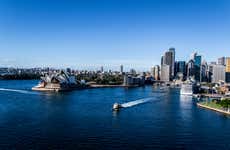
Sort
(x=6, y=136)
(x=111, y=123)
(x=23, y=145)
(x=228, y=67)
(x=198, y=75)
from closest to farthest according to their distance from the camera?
(x=23, y=145)
(x=6, y=136)
(x=111, y=123)
(x=228, y=67)
(x=198, y=75)

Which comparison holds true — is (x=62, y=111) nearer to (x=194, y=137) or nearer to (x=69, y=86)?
(x=194, y=137)

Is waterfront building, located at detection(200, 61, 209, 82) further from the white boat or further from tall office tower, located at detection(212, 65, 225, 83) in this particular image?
the white boat

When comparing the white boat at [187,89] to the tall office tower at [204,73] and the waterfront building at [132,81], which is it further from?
the tall office tower at [204,73]

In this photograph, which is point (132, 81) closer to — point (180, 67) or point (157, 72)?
point (157, 72)

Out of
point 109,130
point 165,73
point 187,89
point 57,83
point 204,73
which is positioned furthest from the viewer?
point 165,73

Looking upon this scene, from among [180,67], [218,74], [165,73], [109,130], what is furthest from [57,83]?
[180,67]

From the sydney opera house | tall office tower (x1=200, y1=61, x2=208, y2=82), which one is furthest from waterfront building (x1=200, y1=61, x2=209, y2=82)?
the sydney opera house

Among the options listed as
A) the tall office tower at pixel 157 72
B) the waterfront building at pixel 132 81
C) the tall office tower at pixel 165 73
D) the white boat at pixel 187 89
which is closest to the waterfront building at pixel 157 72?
the tall office tower at pixel 157 72

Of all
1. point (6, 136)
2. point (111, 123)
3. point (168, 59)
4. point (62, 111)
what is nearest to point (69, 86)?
point (62, 111)

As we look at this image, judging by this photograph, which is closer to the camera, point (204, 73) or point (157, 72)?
point (204, 73)

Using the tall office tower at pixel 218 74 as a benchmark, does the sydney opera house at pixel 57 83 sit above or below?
below

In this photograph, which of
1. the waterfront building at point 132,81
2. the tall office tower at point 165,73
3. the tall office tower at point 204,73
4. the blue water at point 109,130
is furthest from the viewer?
the tall office tower at point 165,73
